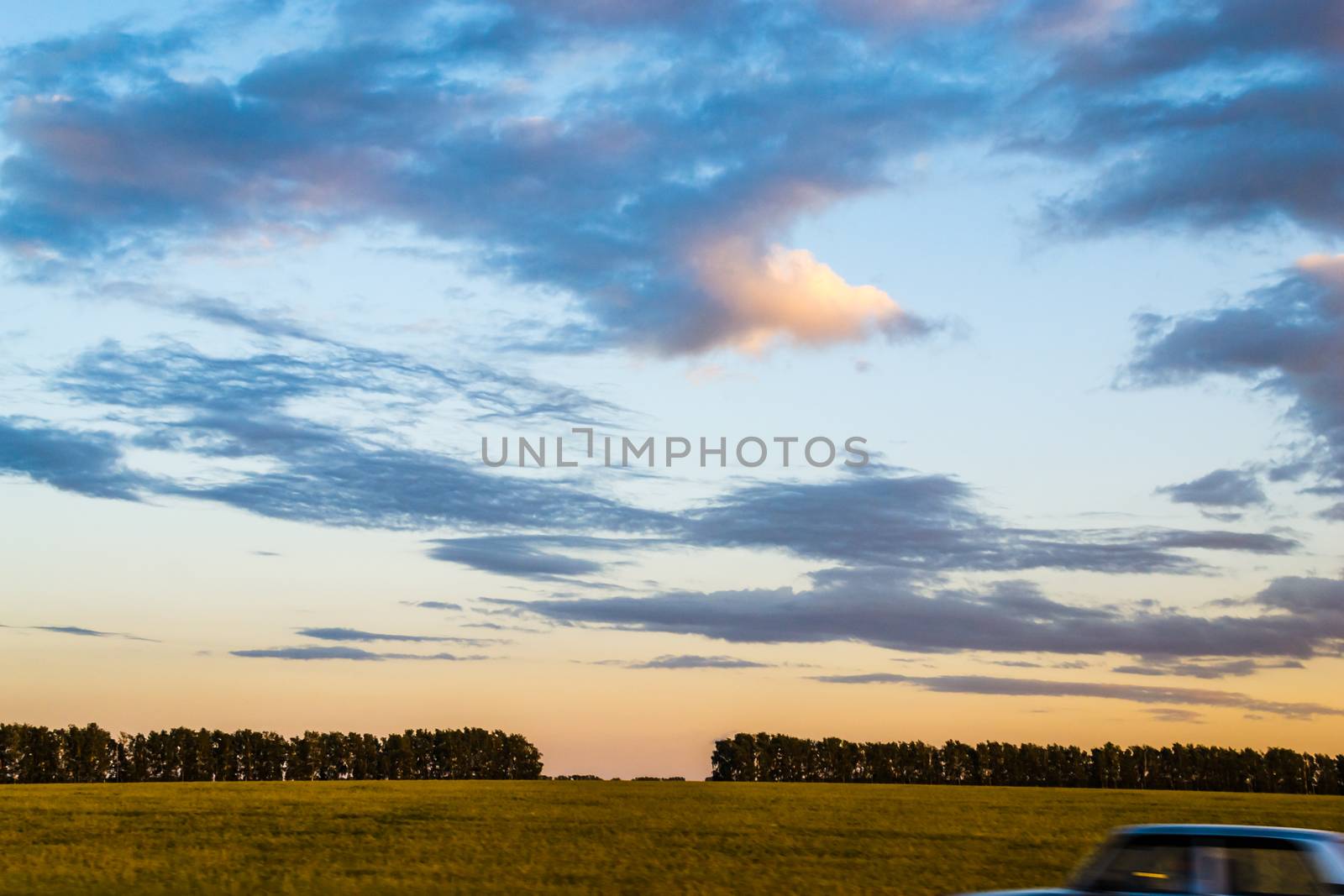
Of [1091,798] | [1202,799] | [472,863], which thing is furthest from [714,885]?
[1202,799]

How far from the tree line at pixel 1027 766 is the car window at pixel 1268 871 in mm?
128516

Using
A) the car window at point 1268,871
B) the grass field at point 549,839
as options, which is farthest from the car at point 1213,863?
the grass field at point 549,839

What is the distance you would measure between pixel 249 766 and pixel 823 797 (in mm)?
105578

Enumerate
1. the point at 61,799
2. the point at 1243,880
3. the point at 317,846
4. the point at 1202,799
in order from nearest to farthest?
the point at 1243,880 → the point at 317,846 → the point at 61,799 → the point at 1202,799

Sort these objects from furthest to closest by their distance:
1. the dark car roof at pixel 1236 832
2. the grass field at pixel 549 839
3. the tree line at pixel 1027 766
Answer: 1. the tree line at pixel 1027 766
2. the grass field at pixel 549 839
3. the dark car roof at pixel 1236 832

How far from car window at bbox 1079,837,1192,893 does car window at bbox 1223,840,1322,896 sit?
407 mm

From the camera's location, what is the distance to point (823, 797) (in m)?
70.3

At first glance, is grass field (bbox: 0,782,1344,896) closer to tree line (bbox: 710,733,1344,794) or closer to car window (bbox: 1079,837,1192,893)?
car window (bbox: 1079,837,1192,893)

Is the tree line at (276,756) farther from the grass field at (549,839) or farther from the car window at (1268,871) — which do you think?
the car window at (1268,871)

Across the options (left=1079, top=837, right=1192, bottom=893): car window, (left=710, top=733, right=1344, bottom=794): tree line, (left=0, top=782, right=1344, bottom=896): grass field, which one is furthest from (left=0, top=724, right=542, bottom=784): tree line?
(left=1079, top=837, right=1192, bottom=893): car window

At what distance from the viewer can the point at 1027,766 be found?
14750 cm

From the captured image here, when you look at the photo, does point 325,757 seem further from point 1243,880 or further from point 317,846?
point 1243,880

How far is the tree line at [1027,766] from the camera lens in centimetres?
14075

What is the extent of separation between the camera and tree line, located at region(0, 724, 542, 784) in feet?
493
